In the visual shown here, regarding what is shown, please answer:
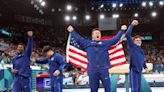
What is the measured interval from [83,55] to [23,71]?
1849 millimetres

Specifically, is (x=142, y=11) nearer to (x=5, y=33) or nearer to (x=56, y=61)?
(x=5, y=33)

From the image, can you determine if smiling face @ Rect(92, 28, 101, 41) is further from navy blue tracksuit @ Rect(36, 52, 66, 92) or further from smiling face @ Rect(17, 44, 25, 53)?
smiling face @ Rect(17, 44, 25, 53)

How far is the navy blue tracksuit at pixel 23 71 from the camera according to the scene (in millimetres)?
6570

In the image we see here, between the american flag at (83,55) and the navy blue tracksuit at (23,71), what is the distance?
143 cm

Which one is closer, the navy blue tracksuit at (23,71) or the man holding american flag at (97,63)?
the man holding american flag at (97,63)

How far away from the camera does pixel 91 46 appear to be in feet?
18.7

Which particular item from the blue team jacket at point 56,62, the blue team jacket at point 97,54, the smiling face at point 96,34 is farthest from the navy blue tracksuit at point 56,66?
the smiling face at point 96,34

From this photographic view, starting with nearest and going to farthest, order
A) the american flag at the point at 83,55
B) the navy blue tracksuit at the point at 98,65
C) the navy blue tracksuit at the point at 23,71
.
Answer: the navy blue tracksuit at the point at 98,65 < the navy blue tracksuit at the point at 23,71 < the american flag at the point at 83,55

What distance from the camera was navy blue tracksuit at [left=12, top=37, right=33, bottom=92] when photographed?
21.6ft

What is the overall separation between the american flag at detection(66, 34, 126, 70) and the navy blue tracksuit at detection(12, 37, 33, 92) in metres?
1.43

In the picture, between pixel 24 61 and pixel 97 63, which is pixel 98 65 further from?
pixel 24 61

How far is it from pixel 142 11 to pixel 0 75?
2074 centimetres

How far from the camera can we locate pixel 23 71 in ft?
21.7

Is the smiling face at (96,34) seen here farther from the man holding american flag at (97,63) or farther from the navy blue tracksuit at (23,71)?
the navy blue tracksuit at (23,71)
